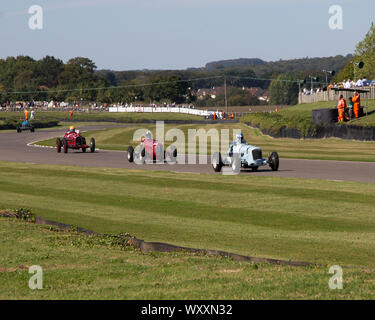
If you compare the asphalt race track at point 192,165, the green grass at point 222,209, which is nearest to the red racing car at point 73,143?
the asphalt race track at point 192,165

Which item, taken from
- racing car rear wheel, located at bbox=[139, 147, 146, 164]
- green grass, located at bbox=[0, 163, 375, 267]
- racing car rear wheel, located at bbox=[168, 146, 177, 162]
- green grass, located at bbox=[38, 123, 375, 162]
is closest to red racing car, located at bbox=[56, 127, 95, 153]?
green grass, located at bbox=[38, 123, 375, 162]

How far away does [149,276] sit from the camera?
901 cm

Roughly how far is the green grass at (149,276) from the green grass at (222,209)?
2.01m

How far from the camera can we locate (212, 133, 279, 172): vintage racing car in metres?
25.7

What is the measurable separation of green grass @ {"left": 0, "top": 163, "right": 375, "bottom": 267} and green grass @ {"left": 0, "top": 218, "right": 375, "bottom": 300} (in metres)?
2.01

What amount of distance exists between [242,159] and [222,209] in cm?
918

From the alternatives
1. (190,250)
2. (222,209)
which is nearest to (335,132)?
(222,209)

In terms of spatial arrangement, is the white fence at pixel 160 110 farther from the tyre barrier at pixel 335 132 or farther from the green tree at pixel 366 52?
the tyre barrier at pixel 335 132

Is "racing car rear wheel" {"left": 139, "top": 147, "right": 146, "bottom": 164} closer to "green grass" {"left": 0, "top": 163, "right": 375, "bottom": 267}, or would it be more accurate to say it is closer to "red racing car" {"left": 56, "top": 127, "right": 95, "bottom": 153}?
"green grass" {"left": 0, "top": 163, "right": 375, "bottom": 267}

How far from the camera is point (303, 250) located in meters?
12.0

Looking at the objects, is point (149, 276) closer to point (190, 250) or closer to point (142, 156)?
point (190, 250)

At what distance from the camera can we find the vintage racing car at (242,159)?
25.7 meters

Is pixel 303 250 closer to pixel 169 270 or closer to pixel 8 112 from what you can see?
pixel 169 270

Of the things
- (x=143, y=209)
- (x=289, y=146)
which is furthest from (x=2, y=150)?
(x=143, y=209)
